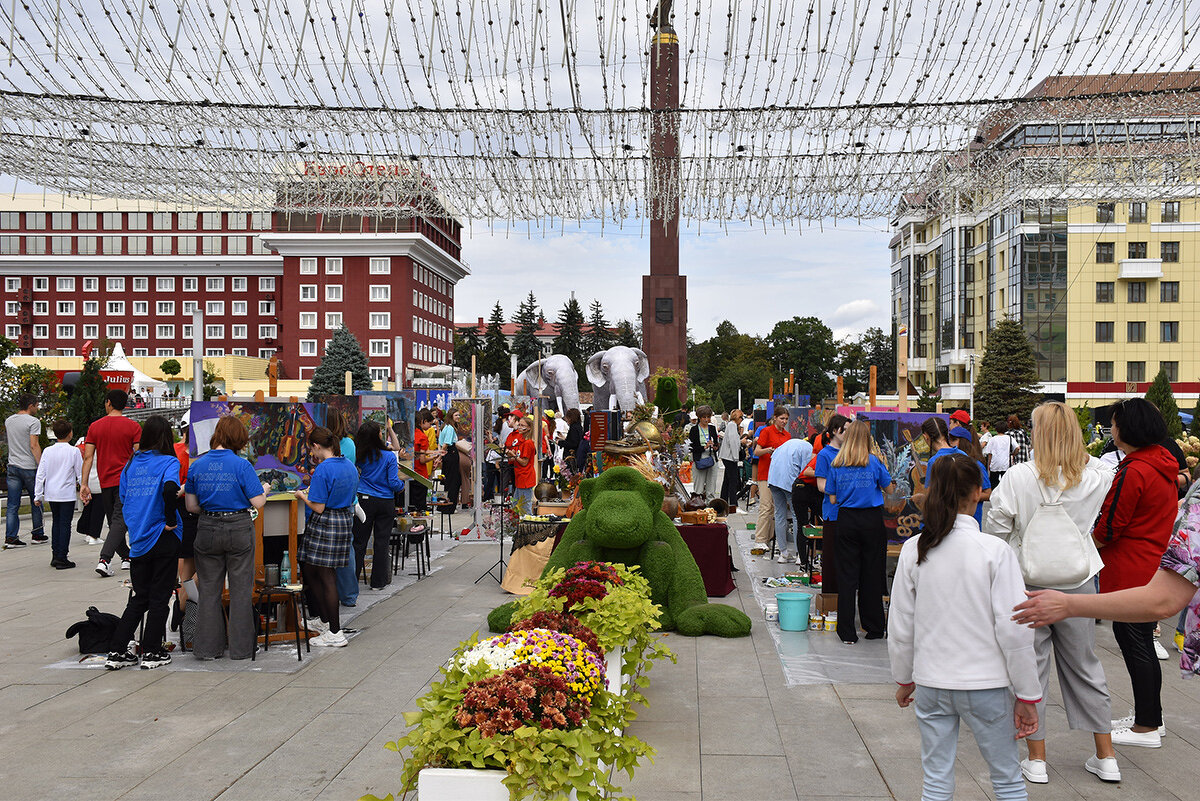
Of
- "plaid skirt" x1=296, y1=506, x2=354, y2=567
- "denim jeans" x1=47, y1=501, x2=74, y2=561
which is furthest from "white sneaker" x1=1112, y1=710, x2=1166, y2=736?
"denim jeans" x1=47, y1=501, x2=74, y2=561

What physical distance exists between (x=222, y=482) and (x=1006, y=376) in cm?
4587

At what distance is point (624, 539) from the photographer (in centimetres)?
743

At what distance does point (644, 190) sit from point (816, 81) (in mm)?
2863

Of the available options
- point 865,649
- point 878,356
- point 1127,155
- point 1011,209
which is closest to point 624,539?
point 865,649

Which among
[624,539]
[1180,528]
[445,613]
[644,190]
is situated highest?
[644,190]

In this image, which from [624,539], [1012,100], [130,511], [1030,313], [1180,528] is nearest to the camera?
[1180,528]

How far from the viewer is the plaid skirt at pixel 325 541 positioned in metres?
7.55

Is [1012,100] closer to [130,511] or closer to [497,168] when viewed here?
[497,168]

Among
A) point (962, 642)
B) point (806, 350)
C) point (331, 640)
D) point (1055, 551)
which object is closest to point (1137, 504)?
point (1055, 551)

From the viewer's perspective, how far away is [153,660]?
701cm

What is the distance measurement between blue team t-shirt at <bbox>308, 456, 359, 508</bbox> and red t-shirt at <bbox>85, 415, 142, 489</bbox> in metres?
3.99

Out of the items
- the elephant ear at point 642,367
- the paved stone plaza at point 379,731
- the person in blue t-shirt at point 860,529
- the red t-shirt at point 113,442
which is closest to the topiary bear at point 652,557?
the paved stone plaza at point 379,731

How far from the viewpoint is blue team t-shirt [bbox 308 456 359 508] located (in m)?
7.57

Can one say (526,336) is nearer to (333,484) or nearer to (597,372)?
(597,372)
